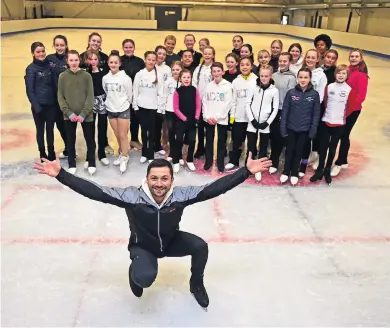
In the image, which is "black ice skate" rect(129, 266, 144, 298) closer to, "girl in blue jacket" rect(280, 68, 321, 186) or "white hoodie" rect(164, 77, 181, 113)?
"girl in blue jacket" rect(280, 68, 321, 186)

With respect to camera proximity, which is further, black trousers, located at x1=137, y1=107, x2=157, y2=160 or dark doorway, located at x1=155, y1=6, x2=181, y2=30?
dark doorway, located at x1=155, y1=6, x2=181, y2=30

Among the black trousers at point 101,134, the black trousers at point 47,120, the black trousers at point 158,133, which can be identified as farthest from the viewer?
the black trousers at point 158,133

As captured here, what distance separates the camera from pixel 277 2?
3058cm

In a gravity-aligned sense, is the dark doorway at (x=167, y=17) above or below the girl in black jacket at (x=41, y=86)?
above

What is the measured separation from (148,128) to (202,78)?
34.2 inches

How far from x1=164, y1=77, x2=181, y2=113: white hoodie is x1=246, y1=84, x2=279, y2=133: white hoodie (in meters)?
0.84

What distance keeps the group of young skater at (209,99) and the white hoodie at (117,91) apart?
0.04 feet

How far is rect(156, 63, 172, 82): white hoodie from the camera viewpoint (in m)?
4.77

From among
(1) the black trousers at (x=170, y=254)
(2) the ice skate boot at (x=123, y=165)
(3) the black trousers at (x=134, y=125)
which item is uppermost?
(3) the black trousers at (x=134, y=125)

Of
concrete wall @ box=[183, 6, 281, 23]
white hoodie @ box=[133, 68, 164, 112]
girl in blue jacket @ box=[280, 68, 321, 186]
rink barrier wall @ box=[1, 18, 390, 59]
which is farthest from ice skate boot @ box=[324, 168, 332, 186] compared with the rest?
concrete wall @ box=[183, 6, 281, 23]

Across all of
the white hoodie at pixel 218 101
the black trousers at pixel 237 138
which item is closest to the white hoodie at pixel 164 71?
the white hoodie at pixel 218 101

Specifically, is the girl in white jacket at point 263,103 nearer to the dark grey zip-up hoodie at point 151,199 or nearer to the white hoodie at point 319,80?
the white hoodie at point 319,80

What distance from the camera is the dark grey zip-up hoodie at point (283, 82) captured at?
447cm

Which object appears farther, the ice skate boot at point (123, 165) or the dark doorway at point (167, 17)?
the dark doorway at point (167, 17)
